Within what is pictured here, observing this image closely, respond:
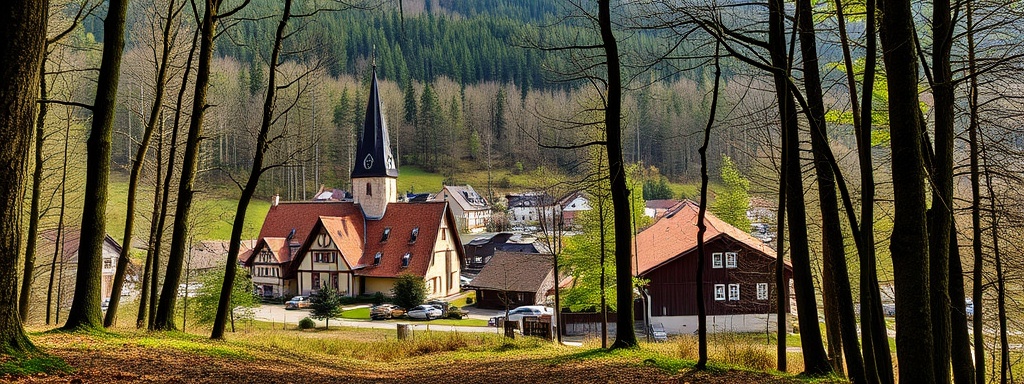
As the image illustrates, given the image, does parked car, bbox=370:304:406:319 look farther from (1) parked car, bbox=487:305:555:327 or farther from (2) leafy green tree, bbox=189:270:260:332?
(2) leafy green tree, bbox=189:270:260:332

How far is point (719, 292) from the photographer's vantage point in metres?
29.4

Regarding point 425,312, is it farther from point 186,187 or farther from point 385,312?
point 186,187

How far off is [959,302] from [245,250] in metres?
44.7

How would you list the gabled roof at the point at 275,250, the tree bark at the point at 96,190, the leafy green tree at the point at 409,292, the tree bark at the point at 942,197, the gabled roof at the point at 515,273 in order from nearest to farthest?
the tree bark at the point at 942,197
the tree bark at the point at 96,190
the gabled roof at the point at 515,273
the leafy green tree at the point at 409,292
the gabled roof at the point at 275,250

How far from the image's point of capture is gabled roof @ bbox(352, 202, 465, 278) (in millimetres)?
39094

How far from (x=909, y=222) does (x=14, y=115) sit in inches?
300

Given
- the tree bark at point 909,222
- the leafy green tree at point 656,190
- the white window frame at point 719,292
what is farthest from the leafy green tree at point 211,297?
the leafy green tree at point 656,190

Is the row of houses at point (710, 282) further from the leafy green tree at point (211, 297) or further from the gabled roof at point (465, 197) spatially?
the gabled roof at point (465, 197)

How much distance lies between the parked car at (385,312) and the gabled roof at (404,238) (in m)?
4.10

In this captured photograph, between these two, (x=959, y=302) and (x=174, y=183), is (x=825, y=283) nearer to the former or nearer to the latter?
(x=959, y=302)

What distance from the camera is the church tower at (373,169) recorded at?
1641 inches

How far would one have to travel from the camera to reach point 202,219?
21516 mm

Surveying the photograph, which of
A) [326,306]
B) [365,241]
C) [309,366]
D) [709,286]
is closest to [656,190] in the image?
[365,241]

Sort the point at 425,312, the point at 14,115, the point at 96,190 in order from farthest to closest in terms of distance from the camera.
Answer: the point at 425,312, the point at 96,190, the point at 14,115
